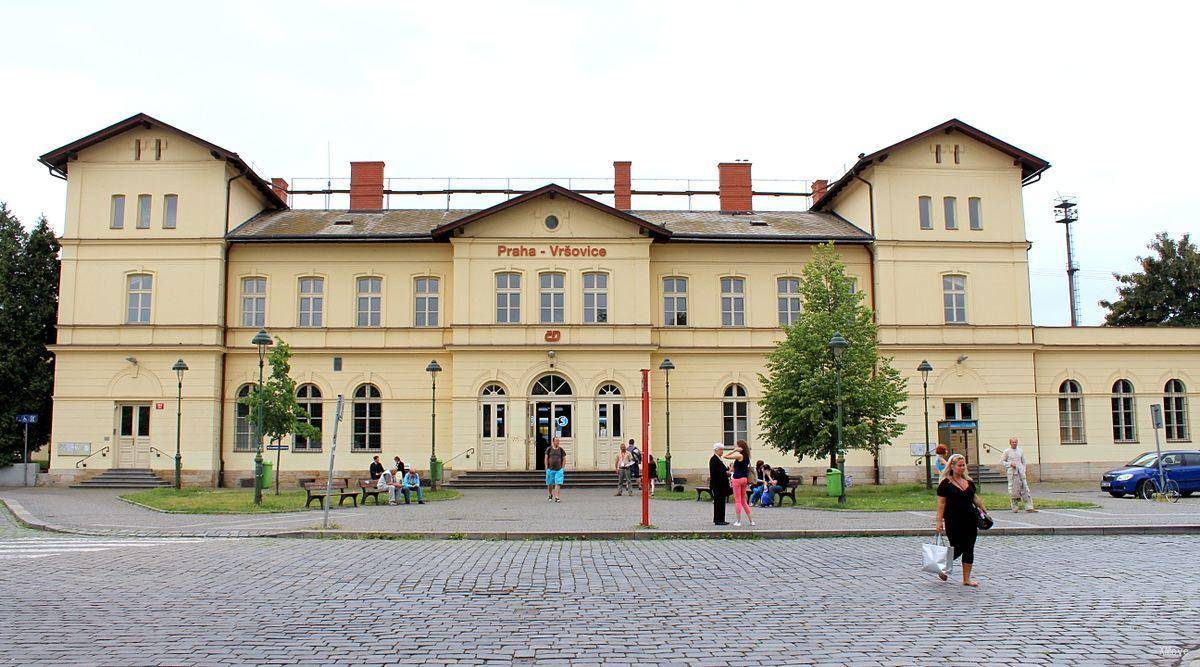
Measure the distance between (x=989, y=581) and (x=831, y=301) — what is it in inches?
711

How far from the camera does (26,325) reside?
120 ft

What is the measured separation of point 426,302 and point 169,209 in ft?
32.1

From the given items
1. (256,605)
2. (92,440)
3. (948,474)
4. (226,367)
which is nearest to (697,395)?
(226,367)

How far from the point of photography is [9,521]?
2103 centimetres

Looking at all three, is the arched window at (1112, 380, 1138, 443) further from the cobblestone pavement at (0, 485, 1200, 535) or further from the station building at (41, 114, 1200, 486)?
the cobblestone pavement at (0, 485, 1200, 535)

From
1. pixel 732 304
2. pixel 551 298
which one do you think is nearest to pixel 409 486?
pixel 551 298

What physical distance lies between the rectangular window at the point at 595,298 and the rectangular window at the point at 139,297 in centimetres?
1555

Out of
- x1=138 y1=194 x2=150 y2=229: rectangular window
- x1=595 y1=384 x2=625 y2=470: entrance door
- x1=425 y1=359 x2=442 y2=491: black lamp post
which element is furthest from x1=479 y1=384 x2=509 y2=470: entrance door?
x1=138 y1=194 x2=150 y2=229: rectangular window

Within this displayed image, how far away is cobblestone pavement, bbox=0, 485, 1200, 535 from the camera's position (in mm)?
18172

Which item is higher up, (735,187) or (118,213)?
(735,187)

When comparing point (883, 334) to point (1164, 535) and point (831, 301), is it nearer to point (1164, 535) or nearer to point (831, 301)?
point (831, 301)

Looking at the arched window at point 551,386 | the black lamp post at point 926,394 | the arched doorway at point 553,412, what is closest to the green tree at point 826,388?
the black lamp post at point 926,394

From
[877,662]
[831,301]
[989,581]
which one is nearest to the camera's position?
[877,662]

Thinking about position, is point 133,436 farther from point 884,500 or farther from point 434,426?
point 884,500
